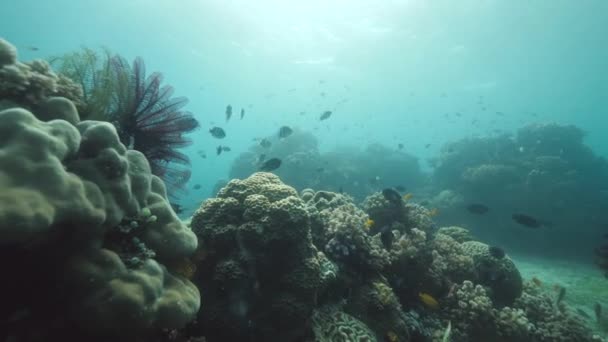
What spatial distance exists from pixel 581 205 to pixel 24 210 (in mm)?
24632

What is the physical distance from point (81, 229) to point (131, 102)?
271 centimetres

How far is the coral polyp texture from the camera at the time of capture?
89.0 inches

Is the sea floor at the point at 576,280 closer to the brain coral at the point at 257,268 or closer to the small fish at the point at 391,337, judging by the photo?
the small fish at the point at 391,337

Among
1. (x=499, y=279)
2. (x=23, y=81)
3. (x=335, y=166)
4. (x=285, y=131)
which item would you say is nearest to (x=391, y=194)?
(x=499, y=279)

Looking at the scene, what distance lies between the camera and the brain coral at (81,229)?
2.24m

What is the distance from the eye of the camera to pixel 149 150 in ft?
16.6

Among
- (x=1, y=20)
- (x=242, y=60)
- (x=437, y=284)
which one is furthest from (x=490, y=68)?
(x=1, y=20)

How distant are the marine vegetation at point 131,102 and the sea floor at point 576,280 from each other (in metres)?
11.4

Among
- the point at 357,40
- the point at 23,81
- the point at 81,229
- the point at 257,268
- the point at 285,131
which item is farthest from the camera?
the point at 357,40

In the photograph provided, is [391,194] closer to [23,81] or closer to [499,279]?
[499,279]

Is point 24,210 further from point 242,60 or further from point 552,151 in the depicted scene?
point 242,60

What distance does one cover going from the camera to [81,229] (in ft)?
8.57

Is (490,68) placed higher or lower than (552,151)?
higher

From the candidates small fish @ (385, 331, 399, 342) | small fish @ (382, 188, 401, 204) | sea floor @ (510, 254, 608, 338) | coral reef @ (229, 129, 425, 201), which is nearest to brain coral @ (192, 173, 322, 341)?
small fish @ (385, 331, 399, 342)
